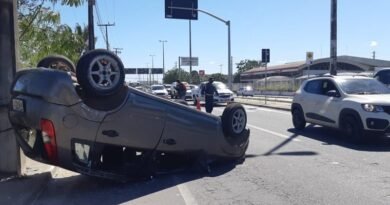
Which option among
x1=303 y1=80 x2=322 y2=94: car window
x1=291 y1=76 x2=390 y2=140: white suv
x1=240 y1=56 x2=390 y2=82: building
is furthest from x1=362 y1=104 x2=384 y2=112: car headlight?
x1=240 y1=56 x2=390 y2=82: building

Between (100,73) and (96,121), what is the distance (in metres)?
0.67

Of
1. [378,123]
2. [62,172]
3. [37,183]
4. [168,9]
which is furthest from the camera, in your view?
[168,9]

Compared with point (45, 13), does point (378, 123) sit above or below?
below

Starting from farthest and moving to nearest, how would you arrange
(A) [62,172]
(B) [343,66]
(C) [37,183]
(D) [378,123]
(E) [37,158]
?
1. (B) [343,66]
2. (D) [378,123]
3. (A) [62,172]
4. (C) [37,183]
5. (E) [37,158]

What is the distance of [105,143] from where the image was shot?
7.02m

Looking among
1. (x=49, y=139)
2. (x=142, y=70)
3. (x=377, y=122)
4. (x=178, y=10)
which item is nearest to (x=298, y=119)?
(x=377, y=122)

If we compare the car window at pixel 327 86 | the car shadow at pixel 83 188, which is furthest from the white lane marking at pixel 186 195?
the car window at pixel 327 86

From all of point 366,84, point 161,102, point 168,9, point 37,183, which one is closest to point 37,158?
point 37,183

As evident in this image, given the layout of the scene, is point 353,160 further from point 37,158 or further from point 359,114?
point 37,158

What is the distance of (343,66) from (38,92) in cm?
6725

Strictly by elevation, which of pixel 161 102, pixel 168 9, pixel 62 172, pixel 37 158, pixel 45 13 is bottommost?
pixel 62 172

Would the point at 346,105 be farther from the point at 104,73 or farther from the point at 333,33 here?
the point at 333,33

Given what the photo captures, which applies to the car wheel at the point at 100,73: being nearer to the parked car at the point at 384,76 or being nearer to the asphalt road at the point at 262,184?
the asphalt road at the point at 262,184

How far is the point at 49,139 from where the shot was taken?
663 cm
